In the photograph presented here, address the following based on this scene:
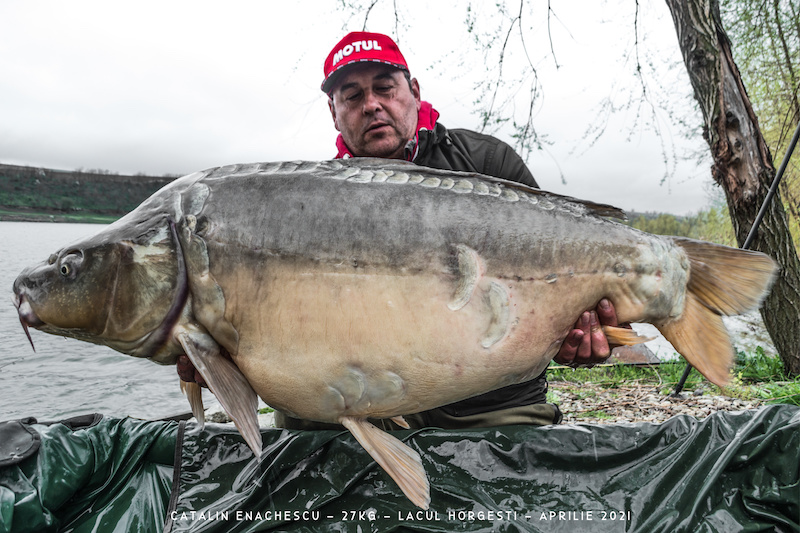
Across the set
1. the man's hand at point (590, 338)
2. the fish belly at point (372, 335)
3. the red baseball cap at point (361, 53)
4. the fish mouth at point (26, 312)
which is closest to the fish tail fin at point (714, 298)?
the man's hand at point (590, 338)

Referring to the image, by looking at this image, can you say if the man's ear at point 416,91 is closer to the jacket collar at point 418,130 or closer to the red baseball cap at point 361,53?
the jacket collar at point 418,130

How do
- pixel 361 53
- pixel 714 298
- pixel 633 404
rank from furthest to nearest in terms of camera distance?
pixel 633 404 → pixel 361 53 → pixel 714 298

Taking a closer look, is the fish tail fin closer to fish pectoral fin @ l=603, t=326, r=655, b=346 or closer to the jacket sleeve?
fish pectoral fin @ l=603, t=326, r=655, b=346

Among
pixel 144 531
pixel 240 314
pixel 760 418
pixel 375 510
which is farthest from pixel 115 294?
pixel 760 418

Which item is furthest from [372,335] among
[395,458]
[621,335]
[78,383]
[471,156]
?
[78,383]

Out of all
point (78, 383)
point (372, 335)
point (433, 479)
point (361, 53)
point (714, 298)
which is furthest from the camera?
point (78, 383)

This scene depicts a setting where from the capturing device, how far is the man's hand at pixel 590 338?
1458 millimetres

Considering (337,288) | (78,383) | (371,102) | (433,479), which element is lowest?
(78,383)

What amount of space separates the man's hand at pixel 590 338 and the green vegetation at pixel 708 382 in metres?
2.03

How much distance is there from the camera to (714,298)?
1.45 meters

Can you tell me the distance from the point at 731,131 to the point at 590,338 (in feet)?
8.22

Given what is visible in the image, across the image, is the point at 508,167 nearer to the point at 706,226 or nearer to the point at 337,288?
the point at 337,288

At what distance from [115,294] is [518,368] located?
104 cm

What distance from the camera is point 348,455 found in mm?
1811
